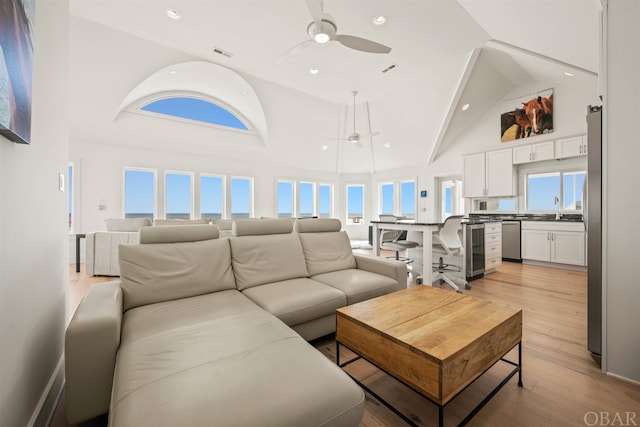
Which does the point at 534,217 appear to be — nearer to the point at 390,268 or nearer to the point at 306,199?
the point at 390,268

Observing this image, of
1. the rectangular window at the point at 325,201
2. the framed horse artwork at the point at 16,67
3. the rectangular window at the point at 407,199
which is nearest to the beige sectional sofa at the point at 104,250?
the framed horse artwork at the point at 16,67

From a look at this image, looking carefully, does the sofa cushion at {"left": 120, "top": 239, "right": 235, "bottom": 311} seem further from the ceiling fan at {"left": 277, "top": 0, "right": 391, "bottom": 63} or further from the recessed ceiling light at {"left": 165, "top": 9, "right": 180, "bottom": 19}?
the recessed ceiling light at {"left": 165, "top": 9, "right": 180, "bottom": 19}

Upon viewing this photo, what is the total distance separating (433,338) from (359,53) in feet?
14.6

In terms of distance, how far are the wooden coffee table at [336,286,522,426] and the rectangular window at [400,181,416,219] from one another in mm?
6635

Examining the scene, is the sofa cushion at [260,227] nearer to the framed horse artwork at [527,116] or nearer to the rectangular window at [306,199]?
the framed horse artwork at [527,116]

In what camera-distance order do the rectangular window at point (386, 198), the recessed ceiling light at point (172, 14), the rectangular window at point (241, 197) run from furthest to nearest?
the rectangular window at point (386, 198) → the rectangular window at point (241, 197) → the recessed ceiling light at point (172, 14)

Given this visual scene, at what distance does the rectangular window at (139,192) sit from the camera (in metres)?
5.93

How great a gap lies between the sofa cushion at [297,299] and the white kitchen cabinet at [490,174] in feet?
17.4

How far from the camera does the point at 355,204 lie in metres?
9.48

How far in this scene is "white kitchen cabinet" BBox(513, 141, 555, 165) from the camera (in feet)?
16.3

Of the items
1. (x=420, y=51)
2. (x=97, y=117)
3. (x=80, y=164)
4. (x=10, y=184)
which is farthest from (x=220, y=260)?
(x=80, y=164)

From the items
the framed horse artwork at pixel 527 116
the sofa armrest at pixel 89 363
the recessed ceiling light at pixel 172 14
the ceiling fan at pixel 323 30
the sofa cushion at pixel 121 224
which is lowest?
the sofa armrest at pixel 89 363

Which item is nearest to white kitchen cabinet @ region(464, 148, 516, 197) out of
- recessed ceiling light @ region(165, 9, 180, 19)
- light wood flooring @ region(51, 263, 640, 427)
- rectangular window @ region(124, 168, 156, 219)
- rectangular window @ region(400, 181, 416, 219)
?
rectangular window @ region(400, 181, 416, 219)

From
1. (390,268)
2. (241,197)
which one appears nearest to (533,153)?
(390,268)
